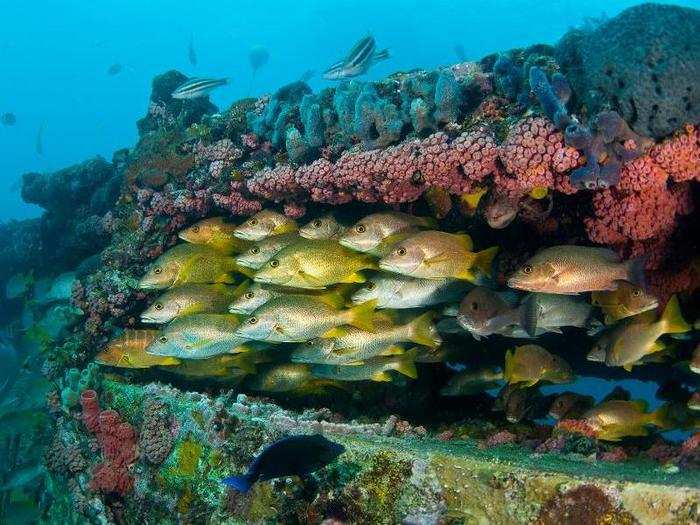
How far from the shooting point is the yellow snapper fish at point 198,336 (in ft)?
15.8

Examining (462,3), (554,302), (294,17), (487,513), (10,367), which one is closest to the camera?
(487,513)

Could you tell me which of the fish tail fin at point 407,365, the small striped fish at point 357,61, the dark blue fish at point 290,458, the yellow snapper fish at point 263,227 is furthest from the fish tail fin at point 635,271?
the small striped fish at point 357,61

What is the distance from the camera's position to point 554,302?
4566 millimetres

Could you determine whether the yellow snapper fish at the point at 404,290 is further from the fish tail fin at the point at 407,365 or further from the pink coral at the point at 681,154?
the pink coral at the point at 681,154

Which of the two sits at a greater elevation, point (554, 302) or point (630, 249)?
point (630, 249)

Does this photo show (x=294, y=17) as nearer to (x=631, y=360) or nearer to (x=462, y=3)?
(x=462, y=3)

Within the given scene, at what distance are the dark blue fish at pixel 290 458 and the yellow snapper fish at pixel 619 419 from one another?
2460 millimetres

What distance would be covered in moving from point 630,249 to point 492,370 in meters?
1.93

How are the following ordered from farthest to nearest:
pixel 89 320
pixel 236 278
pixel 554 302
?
pixel 89 320 < pixel 236 278 < pixel 554 302

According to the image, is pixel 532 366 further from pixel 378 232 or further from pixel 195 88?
pixel 195 88

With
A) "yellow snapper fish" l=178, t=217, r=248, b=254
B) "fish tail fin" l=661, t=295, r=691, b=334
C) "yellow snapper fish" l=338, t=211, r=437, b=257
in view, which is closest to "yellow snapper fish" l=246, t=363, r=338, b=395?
"yellow snapper fish" l=178, t=217, r=248, b=254

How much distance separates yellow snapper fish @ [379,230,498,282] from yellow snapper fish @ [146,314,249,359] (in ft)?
5.62

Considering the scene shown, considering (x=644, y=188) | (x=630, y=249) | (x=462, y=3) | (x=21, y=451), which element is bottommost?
(x=21, y=451)

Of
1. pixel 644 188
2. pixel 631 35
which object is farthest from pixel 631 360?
pixel 631 35
